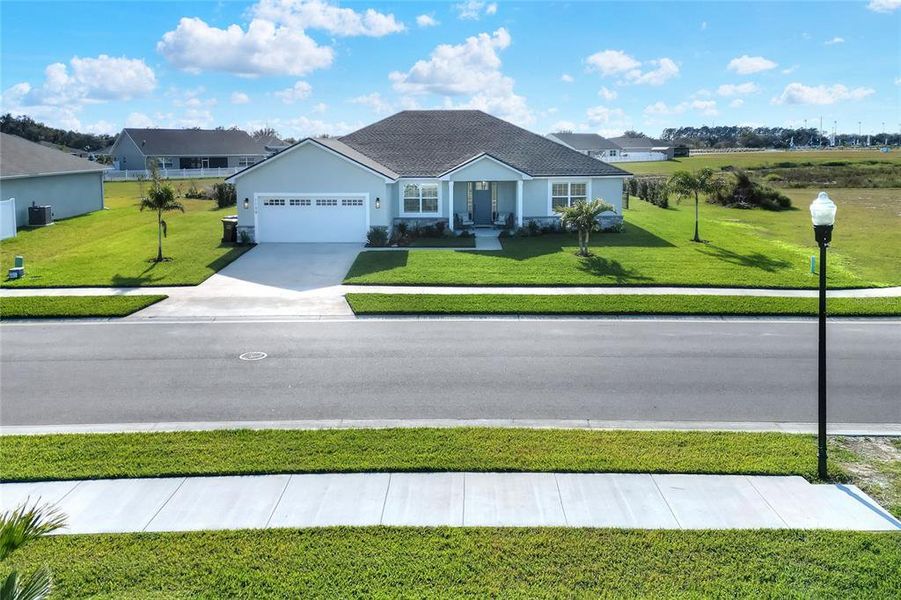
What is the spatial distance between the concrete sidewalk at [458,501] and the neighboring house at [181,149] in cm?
7950

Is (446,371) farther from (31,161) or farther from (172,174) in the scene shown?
(172,174)

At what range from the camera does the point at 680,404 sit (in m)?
13.2

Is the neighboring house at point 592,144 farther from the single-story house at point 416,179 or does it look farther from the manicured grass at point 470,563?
the manicured grass at point 470,563

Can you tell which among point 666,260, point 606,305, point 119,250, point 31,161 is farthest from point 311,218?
point 31,161

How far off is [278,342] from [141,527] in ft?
29.8

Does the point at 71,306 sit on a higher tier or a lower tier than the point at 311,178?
lower

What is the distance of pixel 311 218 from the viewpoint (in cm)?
3250

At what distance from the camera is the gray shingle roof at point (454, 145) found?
3562 cm

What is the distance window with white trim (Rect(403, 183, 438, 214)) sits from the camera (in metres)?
35.0

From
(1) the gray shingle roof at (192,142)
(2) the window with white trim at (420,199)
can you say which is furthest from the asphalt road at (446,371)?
(1) the gray shingle roof at (192,142)

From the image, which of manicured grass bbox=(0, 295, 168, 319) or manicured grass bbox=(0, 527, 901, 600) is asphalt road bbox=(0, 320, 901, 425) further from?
manicured grass bbox=(0, 527, 901, 600)

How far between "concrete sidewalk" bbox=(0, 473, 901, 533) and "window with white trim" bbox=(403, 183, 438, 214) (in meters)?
25.7

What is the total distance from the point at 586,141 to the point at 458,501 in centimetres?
11340

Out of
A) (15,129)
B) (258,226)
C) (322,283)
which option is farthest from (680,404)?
(15,129)
